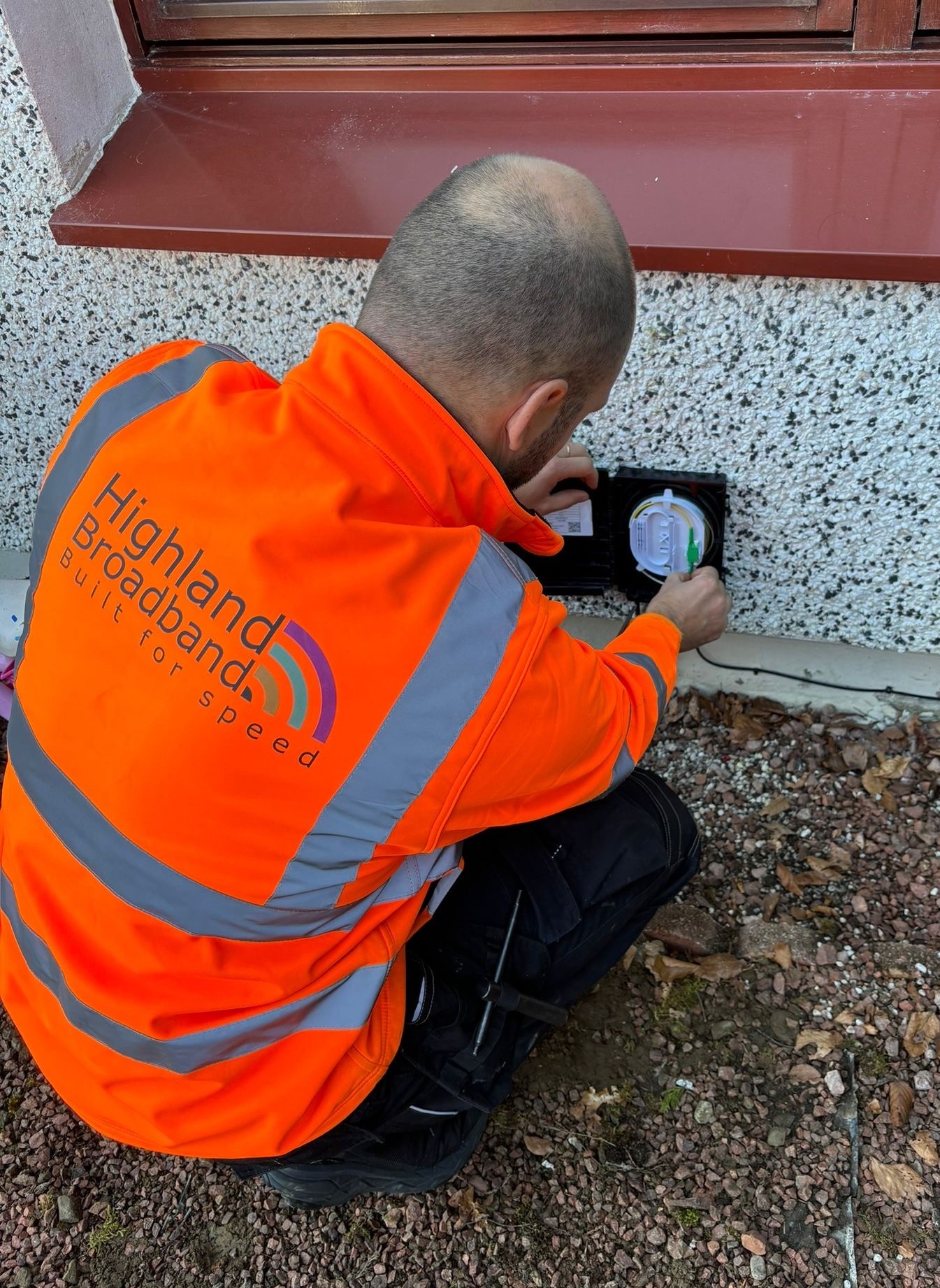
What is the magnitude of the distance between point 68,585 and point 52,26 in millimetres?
1437

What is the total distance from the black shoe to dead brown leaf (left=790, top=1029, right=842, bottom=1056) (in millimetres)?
635

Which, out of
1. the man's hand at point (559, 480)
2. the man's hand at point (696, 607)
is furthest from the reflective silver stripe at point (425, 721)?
the man's hand at point (559, 480)

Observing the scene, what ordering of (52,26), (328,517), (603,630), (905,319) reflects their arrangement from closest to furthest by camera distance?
(328,517)
(905,319)
(52,26)
(603,630)

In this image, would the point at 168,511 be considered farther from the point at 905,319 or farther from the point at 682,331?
the point at 905,319

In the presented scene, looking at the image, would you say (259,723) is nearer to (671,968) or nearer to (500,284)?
(500,284)

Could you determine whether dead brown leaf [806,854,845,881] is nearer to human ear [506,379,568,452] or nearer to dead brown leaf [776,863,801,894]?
dead brown leaf [776,863,801,894]

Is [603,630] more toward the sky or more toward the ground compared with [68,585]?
more toward the ground

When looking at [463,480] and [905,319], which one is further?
[905,319]

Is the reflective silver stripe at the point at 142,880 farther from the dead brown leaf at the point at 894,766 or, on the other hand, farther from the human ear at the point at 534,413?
the dead brown leaf at the point at 894,766

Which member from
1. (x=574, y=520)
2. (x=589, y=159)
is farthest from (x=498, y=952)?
(x=589, y=159)

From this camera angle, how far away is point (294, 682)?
1155mm

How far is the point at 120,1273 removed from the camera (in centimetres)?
185

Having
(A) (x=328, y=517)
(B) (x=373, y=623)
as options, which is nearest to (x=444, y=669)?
(B) (x=373, y=623)

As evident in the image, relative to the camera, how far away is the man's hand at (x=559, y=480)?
2045 millimetres
